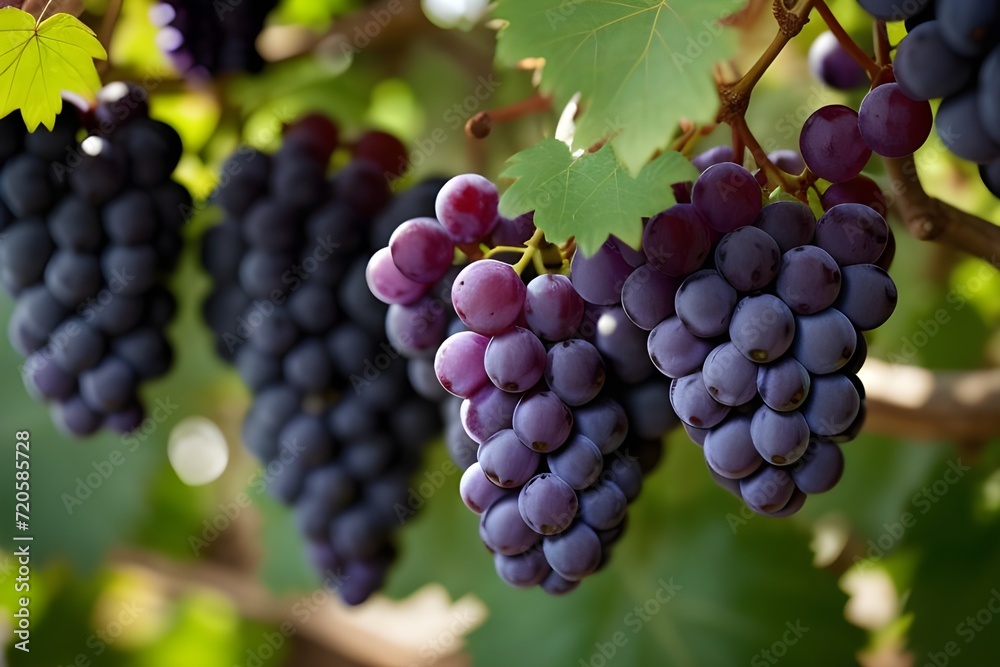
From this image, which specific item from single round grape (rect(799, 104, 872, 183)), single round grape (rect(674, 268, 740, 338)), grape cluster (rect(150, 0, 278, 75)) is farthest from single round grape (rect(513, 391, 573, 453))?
grape cluster (rect(150, 0, 278, 75))

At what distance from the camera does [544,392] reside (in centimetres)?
55

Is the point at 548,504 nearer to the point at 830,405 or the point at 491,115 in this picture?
the point at 830,405

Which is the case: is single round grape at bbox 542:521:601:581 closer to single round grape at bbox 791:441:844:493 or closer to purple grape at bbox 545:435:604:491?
purple grape at bbox 545:435:604:491

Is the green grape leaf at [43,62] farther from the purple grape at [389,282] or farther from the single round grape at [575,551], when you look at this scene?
the single round grape at [575,551]

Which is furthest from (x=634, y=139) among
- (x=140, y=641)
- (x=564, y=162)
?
(x=140, y=641)

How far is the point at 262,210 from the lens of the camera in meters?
0.83

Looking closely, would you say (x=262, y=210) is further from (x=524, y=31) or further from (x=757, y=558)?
(x=757, y=558)

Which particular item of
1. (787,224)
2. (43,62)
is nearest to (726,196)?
(787,224)

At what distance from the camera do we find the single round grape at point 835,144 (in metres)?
0.54

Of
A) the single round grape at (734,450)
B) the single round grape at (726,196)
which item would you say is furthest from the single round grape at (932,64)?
the single round grape at (734,450)

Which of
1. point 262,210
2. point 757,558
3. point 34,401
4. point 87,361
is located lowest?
point 757,558

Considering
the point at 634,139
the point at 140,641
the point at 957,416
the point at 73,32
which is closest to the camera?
the point at 634,139

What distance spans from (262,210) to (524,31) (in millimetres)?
398

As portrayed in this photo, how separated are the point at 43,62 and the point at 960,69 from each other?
0.65m
